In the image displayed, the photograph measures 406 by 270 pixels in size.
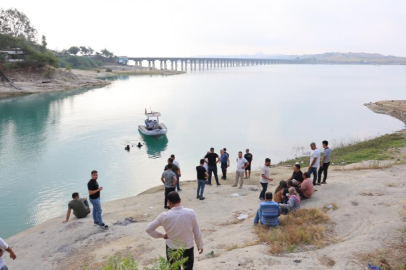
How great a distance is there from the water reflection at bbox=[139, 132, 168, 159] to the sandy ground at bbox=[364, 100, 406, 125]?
106ft

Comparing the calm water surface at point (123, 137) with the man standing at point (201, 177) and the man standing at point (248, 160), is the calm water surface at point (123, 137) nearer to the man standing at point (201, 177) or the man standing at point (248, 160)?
the man standing at point (248, 160)

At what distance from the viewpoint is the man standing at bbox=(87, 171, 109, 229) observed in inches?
376

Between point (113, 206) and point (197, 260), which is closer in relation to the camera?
point (197, 260)

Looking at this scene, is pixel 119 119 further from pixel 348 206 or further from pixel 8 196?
pixel 348 206

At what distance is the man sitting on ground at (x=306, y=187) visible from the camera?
34.7 ft

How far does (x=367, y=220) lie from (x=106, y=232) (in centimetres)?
788

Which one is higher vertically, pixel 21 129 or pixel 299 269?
pixel 299 269

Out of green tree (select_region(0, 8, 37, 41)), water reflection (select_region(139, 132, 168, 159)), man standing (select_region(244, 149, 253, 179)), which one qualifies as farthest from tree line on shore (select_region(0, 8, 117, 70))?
man standing (select_region(244, 149, 253, 179))

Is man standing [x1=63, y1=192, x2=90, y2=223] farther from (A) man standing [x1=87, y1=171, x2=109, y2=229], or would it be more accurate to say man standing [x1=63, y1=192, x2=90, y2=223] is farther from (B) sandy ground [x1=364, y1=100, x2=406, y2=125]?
(B) sandy ground [x1=364, y1=100, x2=406, y2=125]

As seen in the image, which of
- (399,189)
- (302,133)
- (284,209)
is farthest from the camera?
(302,133)

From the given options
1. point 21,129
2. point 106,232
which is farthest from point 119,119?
point 106,232

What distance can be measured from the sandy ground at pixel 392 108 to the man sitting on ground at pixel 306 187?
38187 mm

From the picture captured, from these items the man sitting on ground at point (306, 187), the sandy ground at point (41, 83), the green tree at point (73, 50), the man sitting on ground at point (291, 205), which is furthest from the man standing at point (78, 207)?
the green tree at point (73, 50)

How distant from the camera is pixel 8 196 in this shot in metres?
18.2
